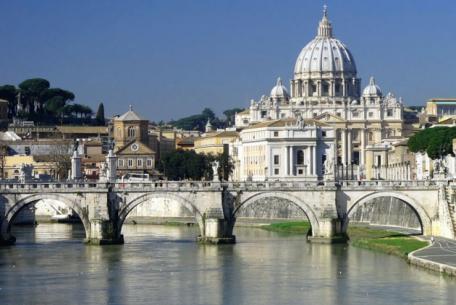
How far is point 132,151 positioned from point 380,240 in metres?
76.7

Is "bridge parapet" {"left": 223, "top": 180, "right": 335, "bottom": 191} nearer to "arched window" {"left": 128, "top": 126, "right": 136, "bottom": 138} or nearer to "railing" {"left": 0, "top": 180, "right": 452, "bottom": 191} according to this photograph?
"railing" {"left": 0, "top": 180, "right": 452, "bottom": 191}

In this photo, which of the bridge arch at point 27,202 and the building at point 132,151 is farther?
the building at point 132,151

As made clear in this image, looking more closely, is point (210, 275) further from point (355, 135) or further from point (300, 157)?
point (355, 135)

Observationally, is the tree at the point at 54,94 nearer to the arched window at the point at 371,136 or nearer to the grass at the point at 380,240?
the arched window at the point at 371,136

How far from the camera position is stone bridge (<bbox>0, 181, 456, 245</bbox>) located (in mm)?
77812

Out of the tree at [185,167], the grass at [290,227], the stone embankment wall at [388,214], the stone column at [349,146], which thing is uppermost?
the stone column at [349,146]

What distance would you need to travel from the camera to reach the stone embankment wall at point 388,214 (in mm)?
85562

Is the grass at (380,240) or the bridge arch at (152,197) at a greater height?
the bridge arch at (152,197)

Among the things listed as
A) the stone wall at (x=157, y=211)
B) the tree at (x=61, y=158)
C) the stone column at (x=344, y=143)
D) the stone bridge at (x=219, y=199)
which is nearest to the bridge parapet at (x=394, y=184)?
the stone bridge at (x=219, y=199)

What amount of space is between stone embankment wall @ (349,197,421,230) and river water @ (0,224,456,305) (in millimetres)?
7108

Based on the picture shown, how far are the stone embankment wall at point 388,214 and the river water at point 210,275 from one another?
711 centimetres

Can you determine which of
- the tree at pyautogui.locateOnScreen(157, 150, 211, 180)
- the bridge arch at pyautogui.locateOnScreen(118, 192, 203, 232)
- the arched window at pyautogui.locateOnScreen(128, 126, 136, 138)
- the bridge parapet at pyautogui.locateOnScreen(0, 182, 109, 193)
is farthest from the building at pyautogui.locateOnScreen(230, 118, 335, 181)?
the bridge arch at pyautogui.locateOnScreen(118, 192, 203, 232)

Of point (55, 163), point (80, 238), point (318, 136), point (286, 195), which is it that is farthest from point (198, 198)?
point (318, 136)

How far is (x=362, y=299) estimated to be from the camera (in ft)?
184
